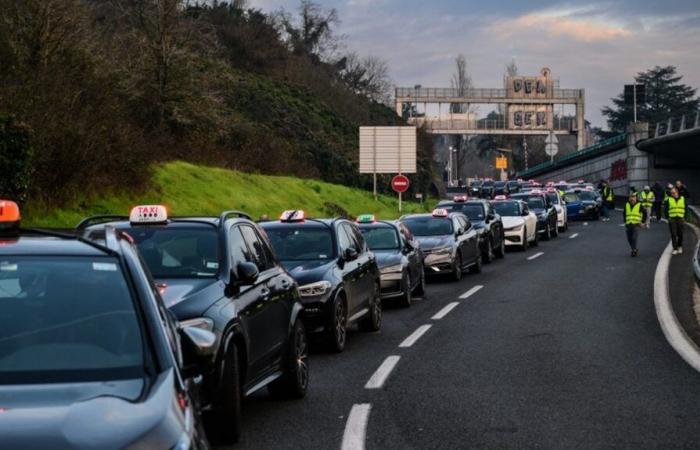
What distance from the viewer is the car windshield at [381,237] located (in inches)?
768

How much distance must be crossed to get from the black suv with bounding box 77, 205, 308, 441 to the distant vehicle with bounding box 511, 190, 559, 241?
31.2 metres

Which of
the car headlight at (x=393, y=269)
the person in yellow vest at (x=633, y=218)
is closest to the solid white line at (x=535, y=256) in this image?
the person in yellow vest at (x=633, y=218)

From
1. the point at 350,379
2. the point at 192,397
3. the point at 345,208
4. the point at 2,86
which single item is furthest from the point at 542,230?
the point at 192,397

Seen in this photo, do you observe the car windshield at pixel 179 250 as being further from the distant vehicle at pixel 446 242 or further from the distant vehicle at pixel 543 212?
the distant vehicle at pixel 543 212

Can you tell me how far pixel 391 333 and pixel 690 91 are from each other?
12877cm

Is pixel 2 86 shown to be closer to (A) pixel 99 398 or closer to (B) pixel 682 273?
(B) pixel 682 273

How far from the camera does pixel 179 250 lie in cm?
909

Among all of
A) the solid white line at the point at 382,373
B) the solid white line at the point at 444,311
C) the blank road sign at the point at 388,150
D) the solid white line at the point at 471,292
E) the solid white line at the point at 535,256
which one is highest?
the blank road sign at the point at 388,150

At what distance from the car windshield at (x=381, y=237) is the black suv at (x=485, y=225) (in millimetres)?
8649

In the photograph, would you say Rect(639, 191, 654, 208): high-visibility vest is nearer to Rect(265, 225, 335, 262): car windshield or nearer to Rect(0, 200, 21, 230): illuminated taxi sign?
Rect(265, 225, 335, 262): car windshield

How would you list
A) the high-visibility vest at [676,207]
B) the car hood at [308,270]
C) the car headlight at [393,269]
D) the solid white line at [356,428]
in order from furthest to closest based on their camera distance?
the high-visibility vest at [676,207] < the car headlight at [393,269] < the car hood at [308,270] < the solid white line at [356,428]

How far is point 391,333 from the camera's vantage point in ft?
49.1

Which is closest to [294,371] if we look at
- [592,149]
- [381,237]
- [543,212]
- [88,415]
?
[88,415]

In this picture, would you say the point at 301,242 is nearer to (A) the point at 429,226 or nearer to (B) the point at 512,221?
(A) the point at 429,226
